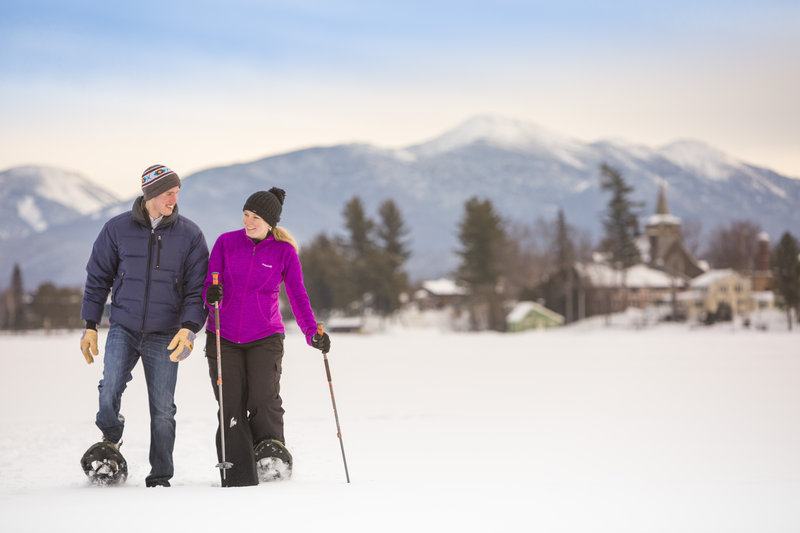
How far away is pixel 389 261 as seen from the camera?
5828cm

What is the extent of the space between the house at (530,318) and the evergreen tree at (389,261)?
818 centimetres

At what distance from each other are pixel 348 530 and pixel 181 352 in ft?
6.30

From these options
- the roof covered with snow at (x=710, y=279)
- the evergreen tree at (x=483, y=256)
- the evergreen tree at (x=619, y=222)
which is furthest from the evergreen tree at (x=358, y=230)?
the roof covered with snow at (x=710, y=279)

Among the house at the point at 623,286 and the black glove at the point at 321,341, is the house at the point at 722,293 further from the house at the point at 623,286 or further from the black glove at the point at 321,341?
the black glove at the point at 321,341

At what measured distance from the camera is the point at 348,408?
12.4m

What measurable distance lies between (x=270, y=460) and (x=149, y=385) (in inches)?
35.8

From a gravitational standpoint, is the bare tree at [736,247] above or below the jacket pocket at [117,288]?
above

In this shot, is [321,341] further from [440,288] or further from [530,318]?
[440,288]

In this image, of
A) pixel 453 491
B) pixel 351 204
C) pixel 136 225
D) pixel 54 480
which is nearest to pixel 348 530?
pixel 453 491

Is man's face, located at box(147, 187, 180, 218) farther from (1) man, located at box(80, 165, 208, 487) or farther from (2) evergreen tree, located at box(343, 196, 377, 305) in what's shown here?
(2) evergreen tree, located at box(343, 196, 377, 305)

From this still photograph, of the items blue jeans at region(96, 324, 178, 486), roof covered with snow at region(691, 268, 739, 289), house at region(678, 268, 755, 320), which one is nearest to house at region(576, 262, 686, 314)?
roof covered with snow at region(691, 268, 739, 289)

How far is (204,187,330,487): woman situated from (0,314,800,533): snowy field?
0.40 metres

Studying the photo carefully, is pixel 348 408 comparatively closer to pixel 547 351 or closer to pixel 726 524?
pixel 726 524

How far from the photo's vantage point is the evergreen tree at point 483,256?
5716 cm
